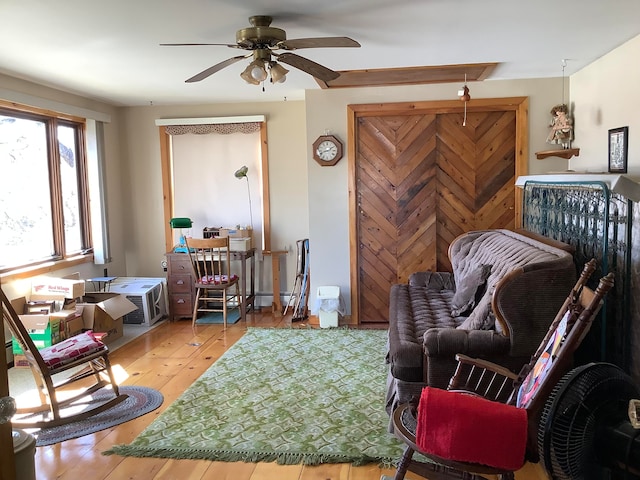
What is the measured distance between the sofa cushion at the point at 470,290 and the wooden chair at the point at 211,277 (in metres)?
2.42

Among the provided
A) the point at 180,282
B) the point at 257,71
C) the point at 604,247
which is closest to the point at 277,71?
the point at 257,71

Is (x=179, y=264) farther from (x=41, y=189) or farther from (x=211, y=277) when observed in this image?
(x=41, y=189)

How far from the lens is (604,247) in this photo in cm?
286

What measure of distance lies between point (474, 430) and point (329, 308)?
3.30 m

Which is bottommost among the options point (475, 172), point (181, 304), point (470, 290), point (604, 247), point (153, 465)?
point (153, 465)

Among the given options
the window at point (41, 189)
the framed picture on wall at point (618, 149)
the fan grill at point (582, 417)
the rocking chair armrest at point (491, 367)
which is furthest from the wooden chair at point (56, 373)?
the framed picture on wall at point (618, 149)

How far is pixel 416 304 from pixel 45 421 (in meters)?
2.57

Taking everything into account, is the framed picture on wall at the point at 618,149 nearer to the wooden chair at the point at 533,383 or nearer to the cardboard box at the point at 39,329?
the wooden chair at the point at 533,383

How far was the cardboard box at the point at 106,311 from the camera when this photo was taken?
14.9 feet

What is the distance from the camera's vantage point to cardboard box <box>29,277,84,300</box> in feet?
14.5

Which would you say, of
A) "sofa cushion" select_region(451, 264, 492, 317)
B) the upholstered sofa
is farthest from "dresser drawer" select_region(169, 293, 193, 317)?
"sofa cushion" select_region(451, 264, 492, 317)

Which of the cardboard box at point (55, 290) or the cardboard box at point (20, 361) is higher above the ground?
the cardboard box at point (55, 290)

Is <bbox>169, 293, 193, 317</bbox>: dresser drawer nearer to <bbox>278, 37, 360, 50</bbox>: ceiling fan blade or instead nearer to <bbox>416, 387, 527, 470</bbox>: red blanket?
<bbox>278, 37, 360, 50</bbox>: ceiling fan blade

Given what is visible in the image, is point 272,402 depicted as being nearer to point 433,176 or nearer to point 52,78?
point 433,176
